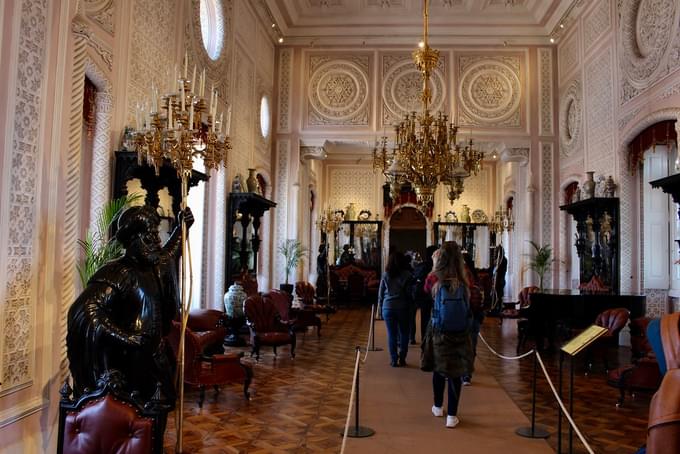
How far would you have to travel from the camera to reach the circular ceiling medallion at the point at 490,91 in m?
13.6

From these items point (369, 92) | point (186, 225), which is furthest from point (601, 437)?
point (369, 92)

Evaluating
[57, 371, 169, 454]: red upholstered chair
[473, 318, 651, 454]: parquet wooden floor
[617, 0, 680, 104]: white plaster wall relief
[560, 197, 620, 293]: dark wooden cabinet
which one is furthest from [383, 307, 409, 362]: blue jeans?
[617, 0, 680, 104]: white plaster wall relief

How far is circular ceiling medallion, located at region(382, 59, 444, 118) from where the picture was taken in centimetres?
1364

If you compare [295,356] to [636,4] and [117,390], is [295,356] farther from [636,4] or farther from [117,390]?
[636,4]

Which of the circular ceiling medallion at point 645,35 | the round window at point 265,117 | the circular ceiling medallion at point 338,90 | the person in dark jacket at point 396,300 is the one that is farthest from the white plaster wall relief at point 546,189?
the person in dark jacket at point 396,300

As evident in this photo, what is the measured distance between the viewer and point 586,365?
7.42 m

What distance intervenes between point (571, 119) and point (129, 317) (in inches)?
486

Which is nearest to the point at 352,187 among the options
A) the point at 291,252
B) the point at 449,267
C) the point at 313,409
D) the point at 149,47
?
the point at 291,252

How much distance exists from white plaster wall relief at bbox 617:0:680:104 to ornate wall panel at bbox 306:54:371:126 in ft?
19.7

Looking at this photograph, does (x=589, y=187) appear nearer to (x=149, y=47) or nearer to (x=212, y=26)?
(x=212, y=26)

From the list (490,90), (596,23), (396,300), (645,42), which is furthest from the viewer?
(490,90)

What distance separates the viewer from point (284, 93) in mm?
13812

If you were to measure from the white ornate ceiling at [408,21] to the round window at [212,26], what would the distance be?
3495mm

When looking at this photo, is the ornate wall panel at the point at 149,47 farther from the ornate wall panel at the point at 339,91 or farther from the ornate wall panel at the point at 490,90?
the ornate wall panel at the point at 490,90
